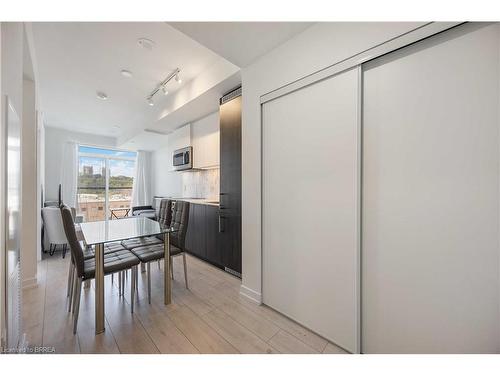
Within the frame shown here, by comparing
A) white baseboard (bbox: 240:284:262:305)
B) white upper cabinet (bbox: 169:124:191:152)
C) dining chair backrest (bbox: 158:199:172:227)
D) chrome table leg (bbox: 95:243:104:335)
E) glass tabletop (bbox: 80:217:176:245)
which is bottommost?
white baseboard (bbox: 240:284:262:305)

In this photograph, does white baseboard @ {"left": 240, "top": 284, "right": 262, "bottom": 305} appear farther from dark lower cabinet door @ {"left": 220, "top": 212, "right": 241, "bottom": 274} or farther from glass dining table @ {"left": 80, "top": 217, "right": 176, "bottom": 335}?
glass dining table @ {"left": 80, "top": 217, "right": 176, "bottom": 335}

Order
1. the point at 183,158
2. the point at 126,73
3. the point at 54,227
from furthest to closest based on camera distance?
the point at 183,158 → the point at 54,227 → the point at 126,73

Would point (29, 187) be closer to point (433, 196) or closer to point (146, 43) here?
point (146, 43)

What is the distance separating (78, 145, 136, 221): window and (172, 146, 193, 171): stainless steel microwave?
122 inches

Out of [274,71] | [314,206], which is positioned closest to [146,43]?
[274,71]

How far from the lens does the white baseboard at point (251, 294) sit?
2.02 m

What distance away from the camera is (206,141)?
354 centimetres

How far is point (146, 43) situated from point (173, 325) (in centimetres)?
273

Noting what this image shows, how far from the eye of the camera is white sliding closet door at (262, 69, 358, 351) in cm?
142

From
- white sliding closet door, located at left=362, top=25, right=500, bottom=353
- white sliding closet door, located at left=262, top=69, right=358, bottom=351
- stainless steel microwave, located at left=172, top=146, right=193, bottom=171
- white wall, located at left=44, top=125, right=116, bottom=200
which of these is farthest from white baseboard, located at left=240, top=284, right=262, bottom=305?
white wall, located at left=44, top=125, right=116, bottom=200

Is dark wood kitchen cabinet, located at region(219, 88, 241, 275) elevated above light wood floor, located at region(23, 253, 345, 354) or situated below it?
above

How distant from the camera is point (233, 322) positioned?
1.74m
